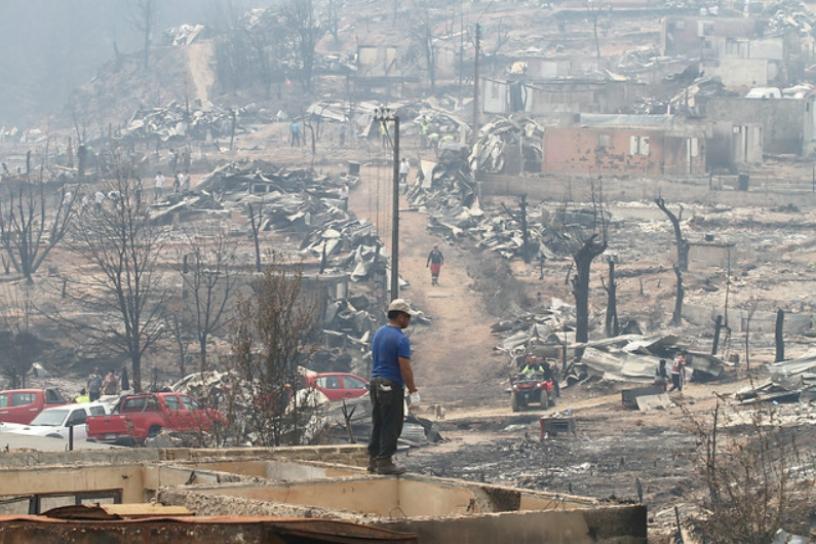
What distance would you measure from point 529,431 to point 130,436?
25.4 feet

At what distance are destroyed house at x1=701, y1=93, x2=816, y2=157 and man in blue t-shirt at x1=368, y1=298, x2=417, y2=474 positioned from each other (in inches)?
2587

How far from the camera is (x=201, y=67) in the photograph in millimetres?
113312

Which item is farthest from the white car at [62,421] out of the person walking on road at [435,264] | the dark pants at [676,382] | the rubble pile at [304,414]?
the person walking on road at [435,264]

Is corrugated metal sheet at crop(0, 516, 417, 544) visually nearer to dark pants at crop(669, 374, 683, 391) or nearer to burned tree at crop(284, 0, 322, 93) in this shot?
dark pants at crop(669, 374, 683, 391)

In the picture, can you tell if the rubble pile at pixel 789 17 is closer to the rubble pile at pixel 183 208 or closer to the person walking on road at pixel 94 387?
the rubble pile at pixel 183 208

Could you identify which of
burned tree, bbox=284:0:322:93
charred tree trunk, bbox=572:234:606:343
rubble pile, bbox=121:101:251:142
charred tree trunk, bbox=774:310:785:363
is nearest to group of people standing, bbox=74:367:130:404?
charred tree trunk, bbox=572:234:606:343

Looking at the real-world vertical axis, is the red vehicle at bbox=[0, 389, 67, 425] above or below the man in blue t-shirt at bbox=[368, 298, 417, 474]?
below

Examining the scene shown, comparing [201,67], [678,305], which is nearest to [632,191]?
[678,305]

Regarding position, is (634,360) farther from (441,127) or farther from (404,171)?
(441,127)

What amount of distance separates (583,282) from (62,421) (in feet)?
48.9

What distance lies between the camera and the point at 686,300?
52.3 metres

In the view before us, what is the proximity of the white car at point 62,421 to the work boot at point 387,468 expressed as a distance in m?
22.9

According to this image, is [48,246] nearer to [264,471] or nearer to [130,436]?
[130,436]

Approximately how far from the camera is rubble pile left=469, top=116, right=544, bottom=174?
71.6 meters
